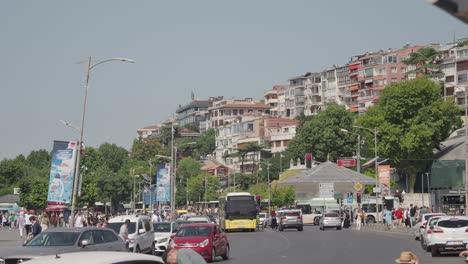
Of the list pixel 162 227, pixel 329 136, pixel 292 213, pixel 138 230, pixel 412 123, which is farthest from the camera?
pixel 329 136

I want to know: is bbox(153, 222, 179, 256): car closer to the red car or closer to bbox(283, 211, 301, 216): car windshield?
the red car

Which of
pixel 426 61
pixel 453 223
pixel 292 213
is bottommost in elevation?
pixel 453 223

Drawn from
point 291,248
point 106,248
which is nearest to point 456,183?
point 291,248

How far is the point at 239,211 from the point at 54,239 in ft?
151

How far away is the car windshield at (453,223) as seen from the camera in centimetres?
3325

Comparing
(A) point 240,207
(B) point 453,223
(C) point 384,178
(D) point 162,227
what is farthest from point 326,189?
(B) point 453,223

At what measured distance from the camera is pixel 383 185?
233 ft

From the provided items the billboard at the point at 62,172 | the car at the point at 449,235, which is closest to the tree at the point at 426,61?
the billboard at the point at 62,172

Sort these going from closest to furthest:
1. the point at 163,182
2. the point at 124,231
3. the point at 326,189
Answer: the point at 124,231 < the point at 163,182 < the point at 326,189

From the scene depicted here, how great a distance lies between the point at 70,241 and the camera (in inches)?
944

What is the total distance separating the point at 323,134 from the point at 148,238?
97778mm

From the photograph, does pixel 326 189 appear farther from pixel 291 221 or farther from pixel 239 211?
pixel 239 211

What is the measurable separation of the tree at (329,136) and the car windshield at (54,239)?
107 metres

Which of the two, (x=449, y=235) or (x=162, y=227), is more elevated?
(x=162, y=227)
